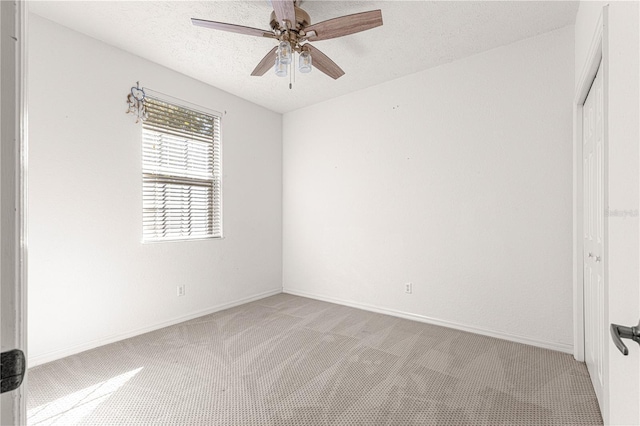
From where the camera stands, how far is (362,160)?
150 inches

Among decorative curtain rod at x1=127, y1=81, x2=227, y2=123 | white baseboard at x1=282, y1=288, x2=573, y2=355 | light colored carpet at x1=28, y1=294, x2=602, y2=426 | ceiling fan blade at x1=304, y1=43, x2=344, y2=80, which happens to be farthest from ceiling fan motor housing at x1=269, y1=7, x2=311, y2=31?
white baseboard at x1=282, y1=288, x2=573, y2=355

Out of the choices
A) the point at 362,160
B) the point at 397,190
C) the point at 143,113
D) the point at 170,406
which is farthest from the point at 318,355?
the point at 143,113

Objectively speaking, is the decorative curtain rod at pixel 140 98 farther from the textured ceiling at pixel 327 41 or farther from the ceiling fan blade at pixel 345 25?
the ceiling fan blade at pixel 345 25

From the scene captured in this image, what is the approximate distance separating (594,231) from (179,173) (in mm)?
3749

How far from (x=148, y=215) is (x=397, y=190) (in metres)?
2.73

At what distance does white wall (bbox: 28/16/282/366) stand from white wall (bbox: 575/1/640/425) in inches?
135

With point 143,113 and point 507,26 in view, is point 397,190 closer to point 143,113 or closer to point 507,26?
point 507,26

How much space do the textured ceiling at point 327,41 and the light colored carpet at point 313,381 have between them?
2762 mm

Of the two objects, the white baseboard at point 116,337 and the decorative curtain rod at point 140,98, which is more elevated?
the decorative curtain rod at point 140,98

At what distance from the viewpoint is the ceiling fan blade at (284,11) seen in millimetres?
1784

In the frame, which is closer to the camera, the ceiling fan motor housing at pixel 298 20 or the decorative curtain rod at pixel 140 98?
the ceiling fan motor housing at pixel 298 20
